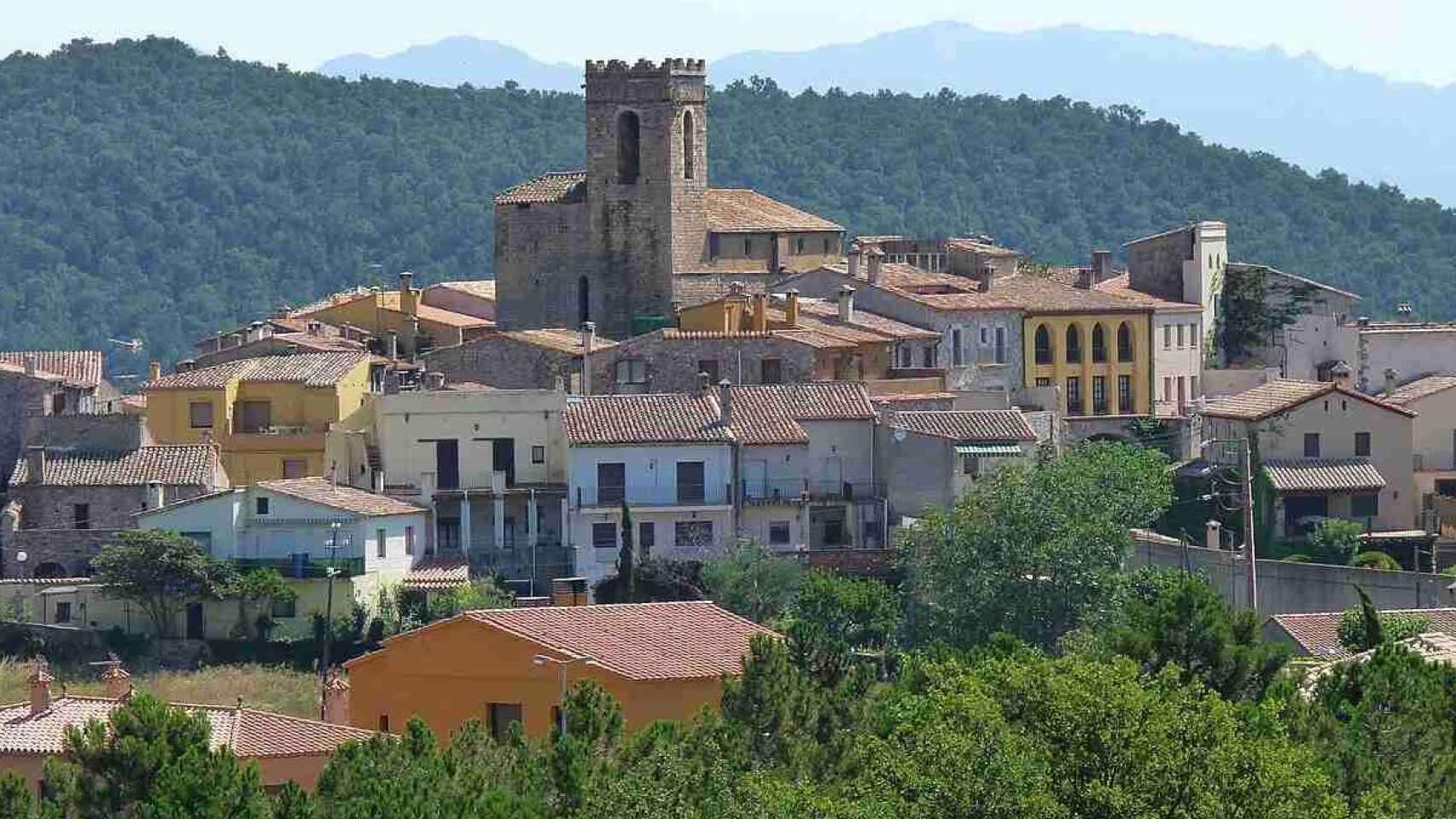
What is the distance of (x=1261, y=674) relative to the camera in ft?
154

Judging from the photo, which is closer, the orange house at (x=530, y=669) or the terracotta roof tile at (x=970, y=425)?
the orange house at (x=530, y=669)

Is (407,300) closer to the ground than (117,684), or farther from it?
farther from it

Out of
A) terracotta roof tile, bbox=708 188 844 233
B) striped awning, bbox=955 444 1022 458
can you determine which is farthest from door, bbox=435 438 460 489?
terracotta roof tile, bbox=708 188 844 233

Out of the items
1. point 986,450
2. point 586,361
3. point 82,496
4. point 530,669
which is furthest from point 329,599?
point 530,669

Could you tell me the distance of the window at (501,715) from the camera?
→ 51406 millimetres

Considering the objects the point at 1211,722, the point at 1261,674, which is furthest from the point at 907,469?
the point at 1211,722

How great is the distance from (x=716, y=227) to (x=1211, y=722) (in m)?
43.3

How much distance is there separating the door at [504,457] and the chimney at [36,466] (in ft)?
23.0

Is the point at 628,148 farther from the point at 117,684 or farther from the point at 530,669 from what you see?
the point at 117,684

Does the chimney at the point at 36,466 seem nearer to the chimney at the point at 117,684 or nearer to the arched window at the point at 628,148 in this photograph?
the chimney at the point at 117,684

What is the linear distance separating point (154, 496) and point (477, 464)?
16.5 ft

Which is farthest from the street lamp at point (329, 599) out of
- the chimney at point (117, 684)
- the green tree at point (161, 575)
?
the chimney at point (117, 684)

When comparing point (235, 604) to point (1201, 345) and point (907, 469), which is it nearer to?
point (907, 469)

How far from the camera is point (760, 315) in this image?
74250mm
